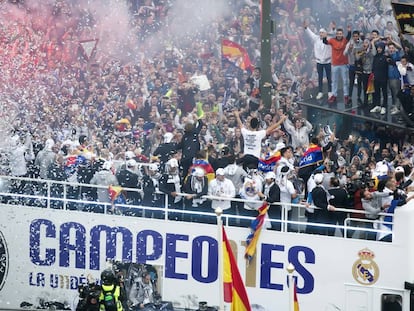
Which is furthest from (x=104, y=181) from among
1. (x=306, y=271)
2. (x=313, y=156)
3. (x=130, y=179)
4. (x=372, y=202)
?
(x=372, y=202)

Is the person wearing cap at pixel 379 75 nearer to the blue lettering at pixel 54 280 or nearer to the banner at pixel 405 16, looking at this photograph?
the banner at pixel 405 16

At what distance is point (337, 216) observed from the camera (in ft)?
85.9

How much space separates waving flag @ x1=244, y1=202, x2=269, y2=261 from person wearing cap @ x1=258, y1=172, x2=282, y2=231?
0.41ft

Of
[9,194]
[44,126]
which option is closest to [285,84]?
[44,126]

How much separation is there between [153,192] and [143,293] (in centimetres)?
157

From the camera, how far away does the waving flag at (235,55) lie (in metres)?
34.5

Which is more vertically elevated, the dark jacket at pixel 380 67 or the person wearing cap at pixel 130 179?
the dark jacket at pixel 380 67

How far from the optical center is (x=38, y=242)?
92.0 ft

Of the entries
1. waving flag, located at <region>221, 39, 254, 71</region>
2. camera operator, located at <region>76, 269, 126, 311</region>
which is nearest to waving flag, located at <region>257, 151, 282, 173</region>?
camera operator, located at <region>76, 269, 126, 311</region>

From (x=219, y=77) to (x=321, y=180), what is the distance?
825 cm

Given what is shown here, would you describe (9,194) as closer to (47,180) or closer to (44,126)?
(47,180)

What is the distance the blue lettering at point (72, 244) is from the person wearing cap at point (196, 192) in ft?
5.97

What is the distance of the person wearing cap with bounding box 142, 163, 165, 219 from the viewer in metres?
27.2

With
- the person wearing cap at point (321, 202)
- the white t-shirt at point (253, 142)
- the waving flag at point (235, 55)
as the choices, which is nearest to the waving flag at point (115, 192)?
the white t-shirt at point (253, 142)
